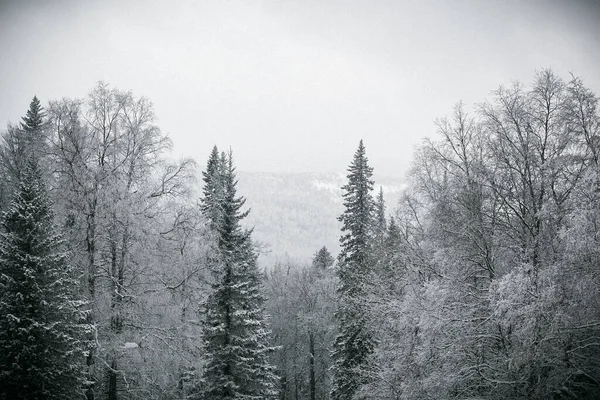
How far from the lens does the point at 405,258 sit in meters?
9.94

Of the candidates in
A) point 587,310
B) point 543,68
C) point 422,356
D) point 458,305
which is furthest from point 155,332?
point 543,68

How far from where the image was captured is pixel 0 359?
32.1ft

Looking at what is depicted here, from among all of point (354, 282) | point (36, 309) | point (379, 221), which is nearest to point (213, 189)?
point (354, 282)

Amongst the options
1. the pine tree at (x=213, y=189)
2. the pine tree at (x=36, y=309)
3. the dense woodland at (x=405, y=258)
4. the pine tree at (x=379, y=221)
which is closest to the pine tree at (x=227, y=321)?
the pine tree at (x=213, y=189)

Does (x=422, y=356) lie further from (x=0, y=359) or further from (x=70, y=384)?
(x=0, y=359)

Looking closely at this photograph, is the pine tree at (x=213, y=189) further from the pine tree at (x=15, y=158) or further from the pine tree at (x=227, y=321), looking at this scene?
the pine tree at (x=15, y=158)

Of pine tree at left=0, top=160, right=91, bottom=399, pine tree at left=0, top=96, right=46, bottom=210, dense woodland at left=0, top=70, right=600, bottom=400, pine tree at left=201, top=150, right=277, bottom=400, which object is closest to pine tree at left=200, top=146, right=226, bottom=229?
pine tree at left=201, top=150, right=277, bottom=400

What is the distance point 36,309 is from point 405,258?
36.5 ft

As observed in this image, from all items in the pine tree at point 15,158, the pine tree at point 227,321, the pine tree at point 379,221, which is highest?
the pine tree at point 15,158

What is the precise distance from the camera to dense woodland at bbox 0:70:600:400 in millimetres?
6273

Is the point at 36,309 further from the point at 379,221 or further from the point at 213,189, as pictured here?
the point at 379,221

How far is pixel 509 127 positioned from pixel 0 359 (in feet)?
49.6

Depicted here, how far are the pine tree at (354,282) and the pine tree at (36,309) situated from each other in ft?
41.3

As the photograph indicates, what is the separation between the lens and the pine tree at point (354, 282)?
1931 cm
